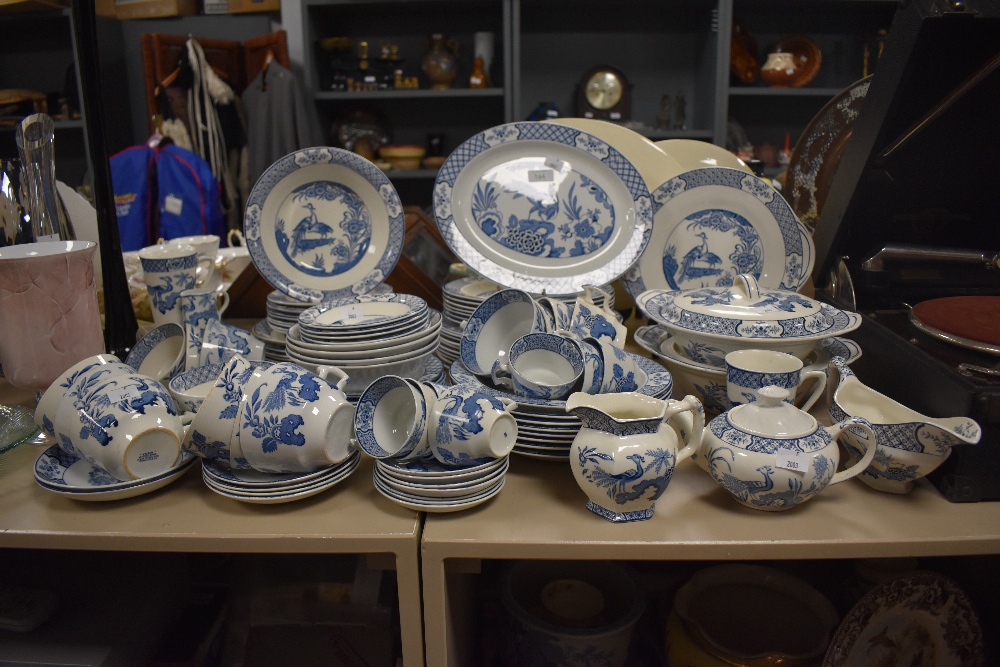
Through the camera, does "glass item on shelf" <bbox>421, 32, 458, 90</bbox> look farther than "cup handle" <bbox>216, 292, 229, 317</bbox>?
Yes

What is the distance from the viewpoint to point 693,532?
75 cm

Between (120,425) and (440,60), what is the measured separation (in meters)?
3.03

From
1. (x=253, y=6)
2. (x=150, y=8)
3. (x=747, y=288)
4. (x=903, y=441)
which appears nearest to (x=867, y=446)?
(x=903, y=441)

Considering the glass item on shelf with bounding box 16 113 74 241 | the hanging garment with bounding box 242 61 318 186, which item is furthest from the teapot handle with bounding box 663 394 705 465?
the hanging garment with bounding box 242 61 318 186

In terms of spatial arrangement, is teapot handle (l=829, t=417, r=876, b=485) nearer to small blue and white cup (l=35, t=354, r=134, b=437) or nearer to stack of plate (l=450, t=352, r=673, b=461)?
stack of plate (l=450, t=352, r=673, b=461)

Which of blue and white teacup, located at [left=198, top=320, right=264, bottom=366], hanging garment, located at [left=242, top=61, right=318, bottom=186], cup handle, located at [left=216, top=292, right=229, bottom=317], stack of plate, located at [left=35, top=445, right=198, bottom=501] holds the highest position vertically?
hanging garment, located at [left=242, top=61, right=318, bottom=186]

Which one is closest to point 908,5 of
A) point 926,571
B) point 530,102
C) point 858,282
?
point 858,282

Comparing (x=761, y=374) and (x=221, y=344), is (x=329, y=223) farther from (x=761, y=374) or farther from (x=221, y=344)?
(x=761, y=374)

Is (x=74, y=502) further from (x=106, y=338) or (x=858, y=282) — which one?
(x=858, y=282)

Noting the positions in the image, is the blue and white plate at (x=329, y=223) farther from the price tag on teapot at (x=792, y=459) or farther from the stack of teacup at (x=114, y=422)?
the price tag on teapot at (x=792, y=459)

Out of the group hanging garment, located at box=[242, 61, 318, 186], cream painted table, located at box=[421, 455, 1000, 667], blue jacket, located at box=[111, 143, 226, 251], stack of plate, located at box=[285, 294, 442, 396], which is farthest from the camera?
hanging garment, located at box=[242, 61, 318, 186]

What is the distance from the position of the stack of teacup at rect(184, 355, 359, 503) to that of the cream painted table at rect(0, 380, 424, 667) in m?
0.03

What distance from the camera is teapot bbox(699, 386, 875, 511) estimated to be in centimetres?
74

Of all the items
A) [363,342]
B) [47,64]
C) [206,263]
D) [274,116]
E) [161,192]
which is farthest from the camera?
[47,64]
